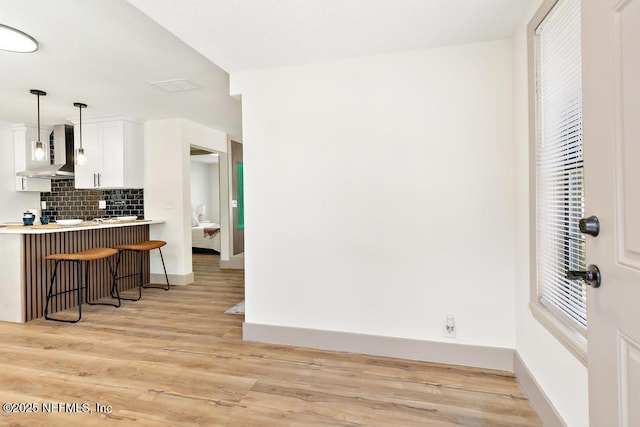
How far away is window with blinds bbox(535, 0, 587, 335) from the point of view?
140 cm

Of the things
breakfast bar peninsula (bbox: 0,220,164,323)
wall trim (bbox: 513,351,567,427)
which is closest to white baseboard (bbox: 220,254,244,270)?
breakfast bar peninsula (bbox: 0,220,164,323)

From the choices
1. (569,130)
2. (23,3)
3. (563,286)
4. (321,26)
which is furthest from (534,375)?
(23,3)

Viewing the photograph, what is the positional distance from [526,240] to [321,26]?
1845 millimetres

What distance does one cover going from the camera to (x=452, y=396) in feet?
6.49

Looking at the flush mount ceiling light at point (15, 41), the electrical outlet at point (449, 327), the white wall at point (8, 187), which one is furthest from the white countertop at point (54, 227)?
the electrical outlet at point (449, 327)

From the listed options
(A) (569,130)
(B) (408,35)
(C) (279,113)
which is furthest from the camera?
(C) (279,113)

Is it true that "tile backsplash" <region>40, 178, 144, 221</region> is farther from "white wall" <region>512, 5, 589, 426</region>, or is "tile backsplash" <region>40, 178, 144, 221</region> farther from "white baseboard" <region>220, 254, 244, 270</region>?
"white wall" <region>512, 5, 589, 426</region>

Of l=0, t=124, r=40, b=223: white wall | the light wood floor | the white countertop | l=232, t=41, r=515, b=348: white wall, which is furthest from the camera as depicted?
l=0, t=124, r=40, b=223: white wall

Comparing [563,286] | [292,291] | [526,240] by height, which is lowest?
[292,291]

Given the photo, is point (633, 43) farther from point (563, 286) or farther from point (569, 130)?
point (563, 286)

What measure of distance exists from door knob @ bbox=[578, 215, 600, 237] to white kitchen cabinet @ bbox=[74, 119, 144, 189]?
17.1 ft

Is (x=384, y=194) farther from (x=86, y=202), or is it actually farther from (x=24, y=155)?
(x=24, y=155)

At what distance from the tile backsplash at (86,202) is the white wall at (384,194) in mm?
3323

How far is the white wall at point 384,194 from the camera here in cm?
230
